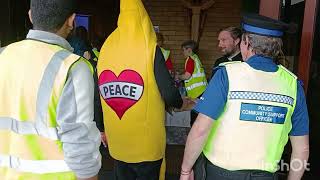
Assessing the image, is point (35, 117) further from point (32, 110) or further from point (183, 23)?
point (183, 23)

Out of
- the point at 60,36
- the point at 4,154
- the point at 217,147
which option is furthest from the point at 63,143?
the point at 217,147

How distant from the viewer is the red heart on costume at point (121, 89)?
2271 mm

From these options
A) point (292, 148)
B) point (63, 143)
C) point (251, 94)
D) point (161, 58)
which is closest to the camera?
point (63, 143)

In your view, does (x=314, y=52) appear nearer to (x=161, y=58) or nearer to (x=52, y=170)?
(x=161, y=58)

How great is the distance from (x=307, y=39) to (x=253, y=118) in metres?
0.97

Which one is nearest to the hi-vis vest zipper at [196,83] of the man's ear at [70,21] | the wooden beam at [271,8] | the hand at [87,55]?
the hand at [87,55]

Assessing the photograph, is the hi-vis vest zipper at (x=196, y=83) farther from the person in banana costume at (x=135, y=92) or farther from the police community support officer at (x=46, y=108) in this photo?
the police community support officer at (x=46, y=108)

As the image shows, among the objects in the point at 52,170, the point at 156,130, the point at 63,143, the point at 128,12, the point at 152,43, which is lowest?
the point at 156,130

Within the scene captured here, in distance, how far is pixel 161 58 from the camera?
2260 millimetres

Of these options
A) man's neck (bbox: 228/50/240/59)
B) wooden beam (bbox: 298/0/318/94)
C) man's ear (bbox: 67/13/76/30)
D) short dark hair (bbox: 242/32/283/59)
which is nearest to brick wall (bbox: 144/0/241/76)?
man's neck (bbox: 228/50/240/59)

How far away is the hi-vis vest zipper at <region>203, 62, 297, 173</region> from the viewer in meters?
1.63

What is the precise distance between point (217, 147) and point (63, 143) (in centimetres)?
74

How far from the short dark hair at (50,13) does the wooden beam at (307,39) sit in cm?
158

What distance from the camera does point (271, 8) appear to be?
2551mm
